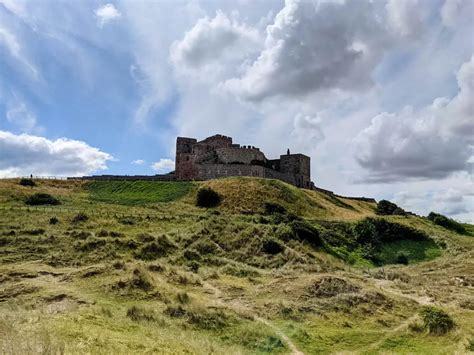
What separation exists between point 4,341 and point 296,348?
10.3m

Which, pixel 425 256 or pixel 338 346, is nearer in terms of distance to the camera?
pixel 338 346

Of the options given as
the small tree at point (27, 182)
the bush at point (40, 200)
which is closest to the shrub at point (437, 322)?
the bush at point (40, 200)

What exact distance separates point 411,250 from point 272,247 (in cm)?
1806

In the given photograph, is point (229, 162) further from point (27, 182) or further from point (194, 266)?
point (194, 266)

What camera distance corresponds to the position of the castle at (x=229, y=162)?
73812 millimetres

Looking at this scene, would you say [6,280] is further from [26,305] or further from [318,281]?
[318,281]

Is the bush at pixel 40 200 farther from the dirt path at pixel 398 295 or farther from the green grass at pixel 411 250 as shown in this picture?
the dirt path at pixel 398 295

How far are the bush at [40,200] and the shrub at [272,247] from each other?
98.9 ft

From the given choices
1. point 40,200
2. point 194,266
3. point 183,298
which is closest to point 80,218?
point 194,266

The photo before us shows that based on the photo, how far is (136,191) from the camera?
226ft

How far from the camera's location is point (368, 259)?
133 ft

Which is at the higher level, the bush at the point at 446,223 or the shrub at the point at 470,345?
the bush at the point at 446,223

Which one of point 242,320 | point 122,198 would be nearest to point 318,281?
point 242,320

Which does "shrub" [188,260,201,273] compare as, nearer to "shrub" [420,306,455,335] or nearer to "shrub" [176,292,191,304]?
"shrub" [176,292,191,304]
